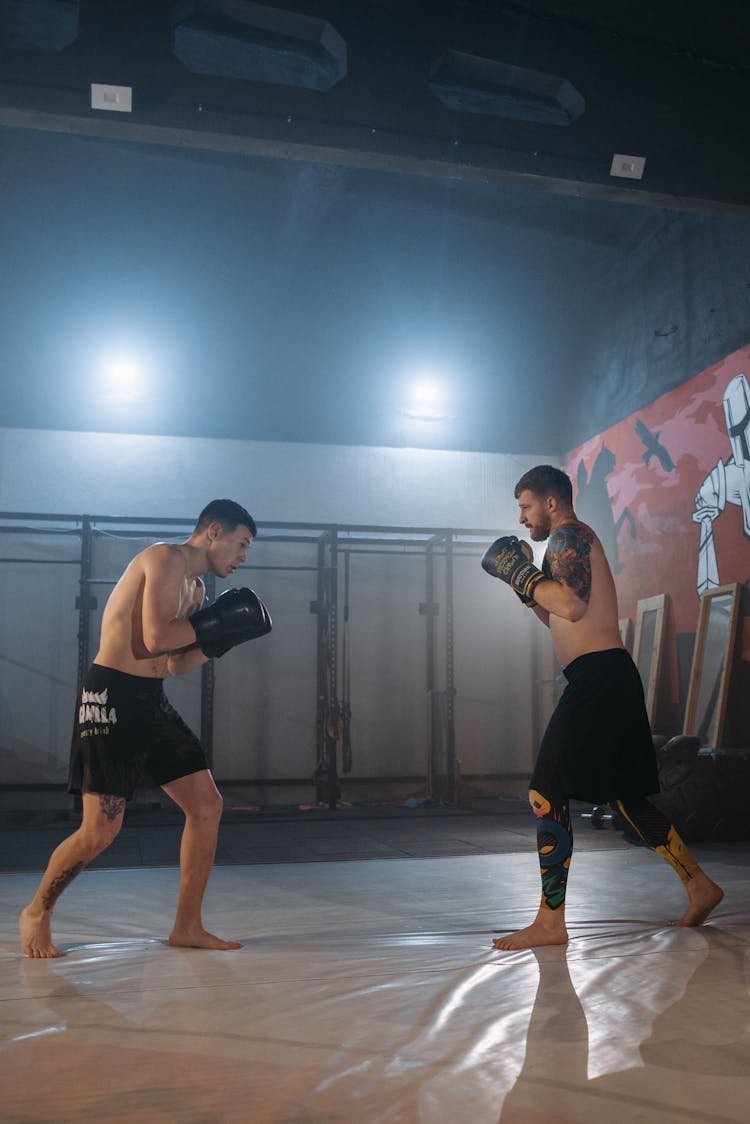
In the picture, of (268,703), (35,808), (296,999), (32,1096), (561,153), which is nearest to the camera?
(32,1096)

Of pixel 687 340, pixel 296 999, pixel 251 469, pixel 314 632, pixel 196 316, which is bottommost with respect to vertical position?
pixel 296 999

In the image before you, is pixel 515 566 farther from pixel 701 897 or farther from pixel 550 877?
pixel 701 897

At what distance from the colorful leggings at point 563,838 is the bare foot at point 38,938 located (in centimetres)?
133

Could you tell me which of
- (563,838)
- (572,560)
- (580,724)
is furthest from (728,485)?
(563,838)

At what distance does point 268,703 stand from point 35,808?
1855 mm

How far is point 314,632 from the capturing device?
24.5ft

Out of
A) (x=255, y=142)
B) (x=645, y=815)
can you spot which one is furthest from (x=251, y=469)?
(x=645, y=815)

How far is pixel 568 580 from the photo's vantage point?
104 inches

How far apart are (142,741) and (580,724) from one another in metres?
1.22

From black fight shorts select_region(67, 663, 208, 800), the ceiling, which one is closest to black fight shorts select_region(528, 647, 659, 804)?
black fight shorts select_region(67, 663, 208, 800)

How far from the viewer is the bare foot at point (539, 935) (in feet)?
8.10

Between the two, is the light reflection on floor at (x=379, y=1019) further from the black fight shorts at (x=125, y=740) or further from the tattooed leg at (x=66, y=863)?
the black fight shorts at (x=125, y=740)

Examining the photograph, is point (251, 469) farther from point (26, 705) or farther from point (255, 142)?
point (255, 142)

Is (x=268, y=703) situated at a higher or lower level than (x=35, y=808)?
higher
